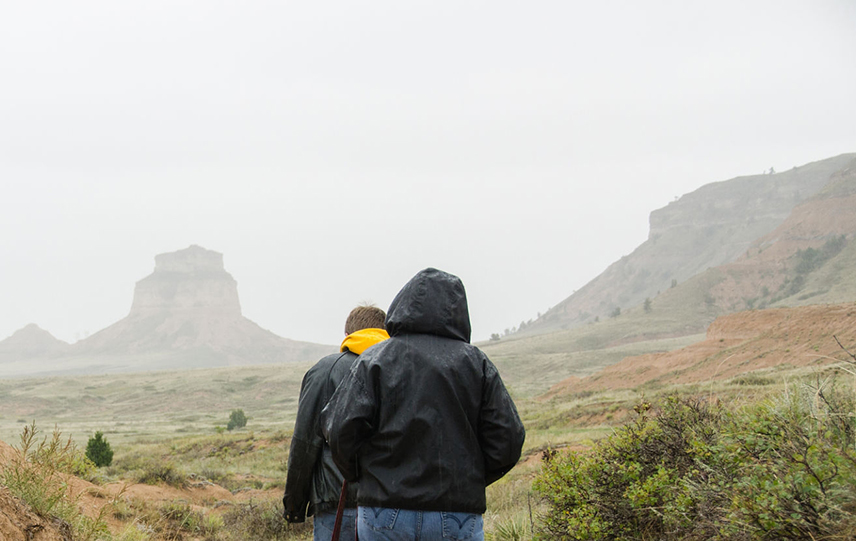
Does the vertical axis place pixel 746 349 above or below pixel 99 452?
below

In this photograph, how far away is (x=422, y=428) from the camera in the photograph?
2.69m

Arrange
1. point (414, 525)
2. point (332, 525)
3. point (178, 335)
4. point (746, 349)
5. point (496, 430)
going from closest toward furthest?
point (414, 525), point (496, 430), point (332, 525), point (746, 349), point (178, 335)

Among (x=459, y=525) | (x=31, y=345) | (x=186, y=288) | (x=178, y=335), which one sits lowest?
(x=459, y=525)

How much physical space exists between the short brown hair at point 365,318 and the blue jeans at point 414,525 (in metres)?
1.16

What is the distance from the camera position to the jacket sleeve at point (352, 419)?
2.71 meters

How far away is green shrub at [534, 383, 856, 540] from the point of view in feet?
9.37

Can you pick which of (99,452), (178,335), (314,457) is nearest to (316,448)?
(314,457)

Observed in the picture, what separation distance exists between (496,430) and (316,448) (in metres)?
1.15

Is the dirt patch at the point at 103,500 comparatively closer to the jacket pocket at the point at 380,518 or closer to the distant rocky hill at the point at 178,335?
the jacket pocket at the point at 380,518

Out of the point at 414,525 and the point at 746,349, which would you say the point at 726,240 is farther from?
the point at 414,525

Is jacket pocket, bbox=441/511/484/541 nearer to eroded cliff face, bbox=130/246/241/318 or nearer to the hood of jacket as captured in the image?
the hood of jacket

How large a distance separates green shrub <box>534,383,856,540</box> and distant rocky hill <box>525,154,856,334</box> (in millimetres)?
85788

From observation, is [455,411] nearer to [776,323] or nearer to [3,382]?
[776,323]

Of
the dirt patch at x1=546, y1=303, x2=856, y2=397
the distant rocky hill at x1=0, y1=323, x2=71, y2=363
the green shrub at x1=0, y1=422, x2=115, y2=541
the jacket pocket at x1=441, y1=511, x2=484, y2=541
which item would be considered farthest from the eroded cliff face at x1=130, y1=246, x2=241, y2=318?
the jacket pocket at x1=441, y1=511, x2=484, y2=541
